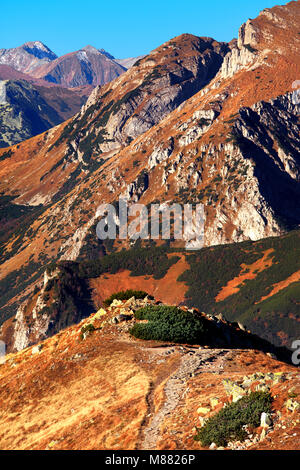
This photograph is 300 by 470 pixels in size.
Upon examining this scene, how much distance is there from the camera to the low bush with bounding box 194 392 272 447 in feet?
92.4

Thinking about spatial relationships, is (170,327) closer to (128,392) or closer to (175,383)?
(175,383)

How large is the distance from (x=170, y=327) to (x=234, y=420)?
25507 millimetres

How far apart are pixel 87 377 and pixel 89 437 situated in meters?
12.0

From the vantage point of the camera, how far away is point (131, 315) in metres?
60.0

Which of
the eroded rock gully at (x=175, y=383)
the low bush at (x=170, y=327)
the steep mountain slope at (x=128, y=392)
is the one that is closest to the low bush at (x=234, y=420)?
the steep mountain slope at (x=128, y=392)

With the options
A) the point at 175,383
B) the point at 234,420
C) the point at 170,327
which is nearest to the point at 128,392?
the point at 175,383

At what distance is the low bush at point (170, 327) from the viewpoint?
5369 cm

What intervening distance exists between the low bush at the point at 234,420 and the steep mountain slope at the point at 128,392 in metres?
0.48

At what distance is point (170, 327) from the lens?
178ft

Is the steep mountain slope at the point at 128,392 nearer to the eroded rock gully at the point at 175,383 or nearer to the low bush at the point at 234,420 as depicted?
the eroded rock gully at the point at 175,383

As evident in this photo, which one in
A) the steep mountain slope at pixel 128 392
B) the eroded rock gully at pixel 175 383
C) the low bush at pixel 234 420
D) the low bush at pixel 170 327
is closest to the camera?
the low bush at pixel 234 420

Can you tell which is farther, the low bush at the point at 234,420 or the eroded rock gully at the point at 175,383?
the eroded rock gully at the point at 175,383

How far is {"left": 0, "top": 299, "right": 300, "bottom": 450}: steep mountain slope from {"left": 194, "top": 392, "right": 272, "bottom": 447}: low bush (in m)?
0.48
